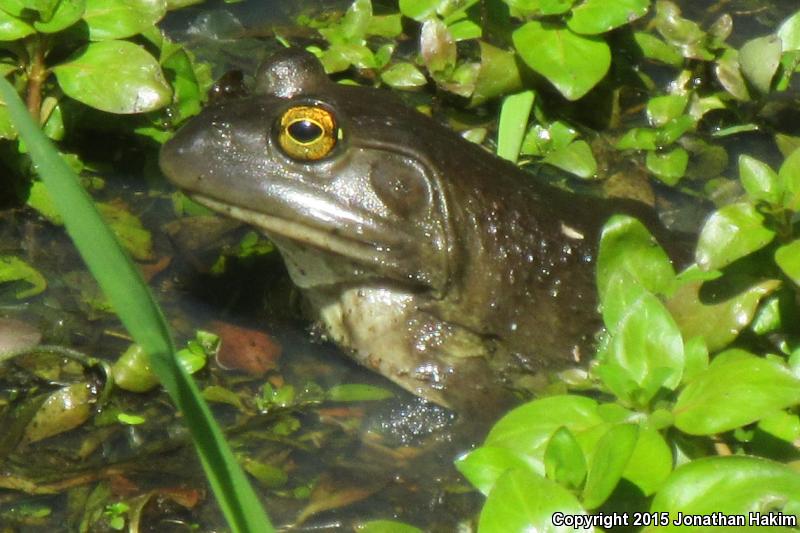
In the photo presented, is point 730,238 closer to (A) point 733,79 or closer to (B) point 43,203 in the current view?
(A) point 733,79

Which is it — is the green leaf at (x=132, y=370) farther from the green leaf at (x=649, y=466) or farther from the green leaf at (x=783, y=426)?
the green leaf at (x=783, y=426)

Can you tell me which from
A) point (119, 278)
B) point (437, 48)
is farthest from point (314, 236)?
point (119, 278)

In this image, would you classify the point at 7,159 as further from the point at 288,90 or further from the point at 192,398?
the point at 192,398

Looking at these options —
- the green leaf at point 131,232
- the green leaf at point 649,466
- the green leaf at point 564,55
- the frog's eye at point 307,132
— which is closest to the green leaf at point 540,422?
the green leaf at point 649,466

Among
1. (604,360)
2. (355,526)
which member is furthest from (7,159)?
(604,360)

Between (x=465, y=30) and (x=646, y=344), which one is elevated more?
(x=646, y=344)

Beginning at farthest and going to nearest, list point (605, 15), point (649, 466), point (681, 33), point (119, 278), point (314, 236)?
point (681, 33) → point (605, 15) → point (314, 236) → point (649, 466) → point (119, 278)

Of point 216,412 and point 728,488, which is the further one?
point 216,412
